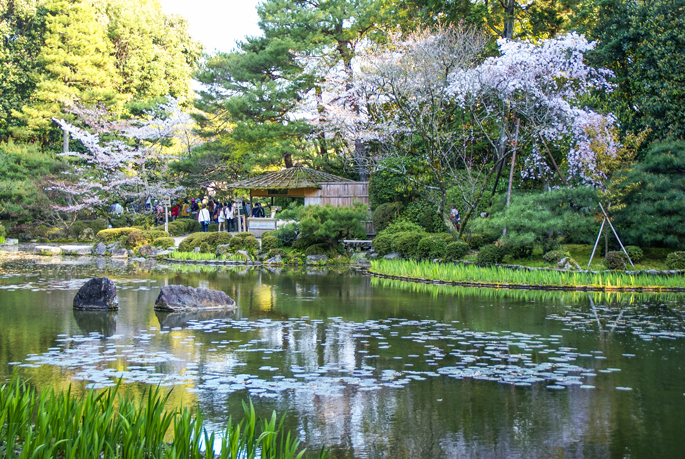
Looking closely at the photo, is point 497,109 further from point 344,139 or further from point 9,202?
point 9,202

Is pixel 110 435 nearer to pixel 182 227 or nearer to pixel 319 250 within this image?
pixel 319 250

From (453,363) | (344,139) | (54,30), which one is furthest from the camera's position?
(54,30)

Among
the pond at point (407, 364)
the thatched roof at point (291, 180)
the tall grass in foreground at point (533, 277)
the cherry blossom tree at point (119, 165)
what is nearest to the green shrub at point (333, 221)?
the thatched roof at point (291, 180)

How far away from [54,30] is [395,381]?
123ft

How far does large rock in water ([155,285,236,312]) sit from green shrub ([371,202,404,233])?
1172 cm

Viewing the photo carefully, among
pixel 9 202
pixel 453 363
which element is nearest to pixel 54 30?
pixel 9 202

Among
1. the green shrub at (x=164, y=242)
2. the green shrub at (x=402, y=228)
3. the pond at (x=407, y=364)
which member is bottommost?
the pond at (x=407, y=364)

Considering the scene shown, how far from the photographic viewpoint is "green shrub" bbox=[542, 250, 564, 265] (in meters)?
16.1

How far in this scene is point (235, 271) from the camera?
63.9 feet

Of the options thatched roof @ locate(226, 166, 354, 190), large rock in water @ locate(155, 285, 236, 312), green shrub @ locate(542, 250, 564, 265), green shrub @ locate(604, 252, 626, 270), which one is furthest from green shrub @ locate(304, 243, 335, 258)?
large rock in water @ locate(155, 285, 236, 312)

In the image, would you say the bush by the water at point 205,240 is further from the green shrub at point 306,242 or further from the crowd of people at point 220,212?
the crowd of people at point 220,212

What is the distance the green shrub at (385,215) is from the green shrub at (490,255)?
6.22m

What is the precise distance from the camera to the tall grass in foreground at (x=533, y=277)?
14016 mm

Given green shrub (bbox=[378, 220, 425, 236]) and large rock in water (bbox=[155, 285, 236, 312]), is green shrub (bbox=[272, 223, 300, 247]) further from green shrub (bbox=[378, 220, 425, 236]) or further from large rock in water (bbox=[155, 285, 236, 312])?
large rock in water (bbox=[155, 285, 236, 312])
